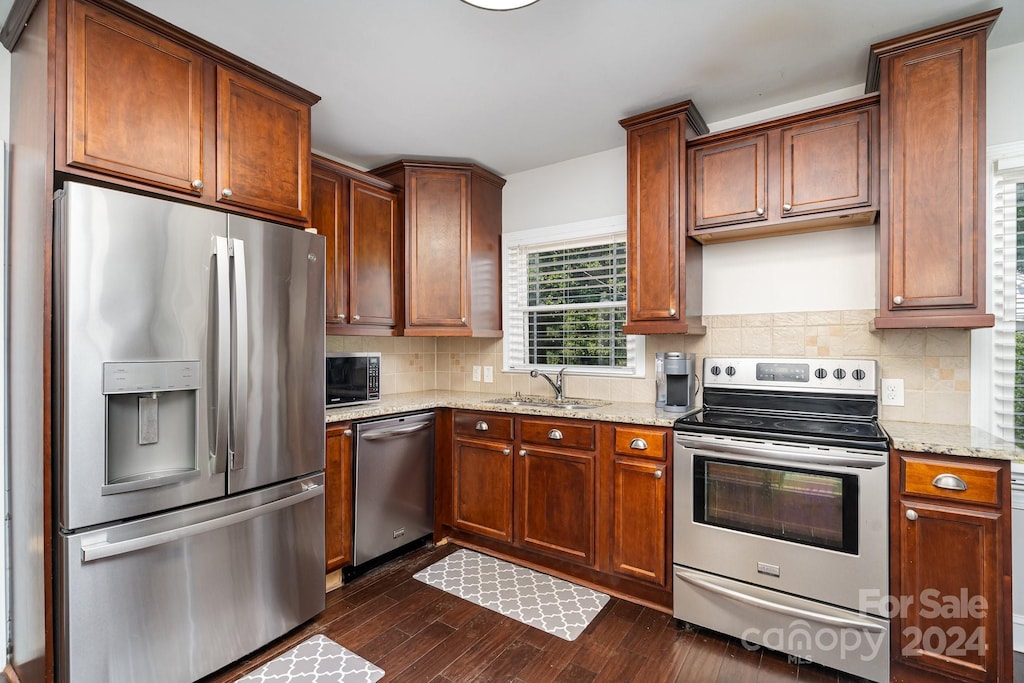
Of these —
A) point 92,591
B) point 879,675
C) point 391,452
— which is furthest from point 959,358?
point 92,591

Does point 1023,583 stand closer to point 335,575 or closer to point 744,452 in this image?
point 744,452

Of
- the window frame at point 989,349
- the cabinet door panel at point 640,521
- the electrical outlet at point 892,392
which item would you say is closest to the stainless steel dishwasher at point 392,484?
the cabinet door panel at point 640,521

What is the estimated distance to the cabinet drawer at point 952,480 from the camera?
179 cm

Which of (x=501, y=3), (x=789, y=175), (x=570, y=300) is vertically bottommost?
(x=570, y=300)

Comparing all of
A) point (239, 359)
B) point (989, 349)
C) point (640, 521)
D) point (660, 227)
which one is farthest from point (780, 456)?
point (239, 359)

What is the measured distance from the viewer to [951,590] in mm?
1833

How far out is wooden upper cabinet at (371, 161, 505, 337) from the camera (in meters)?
3.39

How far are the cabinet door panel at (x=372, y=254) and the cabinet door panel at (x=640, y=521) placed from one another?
1778 mm

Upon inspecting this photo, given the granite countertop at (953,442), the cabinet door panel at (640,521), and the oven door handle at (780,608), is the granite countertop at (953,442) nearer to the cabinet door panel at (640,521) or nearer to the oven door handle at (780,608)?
the oven door handle at (780,608)

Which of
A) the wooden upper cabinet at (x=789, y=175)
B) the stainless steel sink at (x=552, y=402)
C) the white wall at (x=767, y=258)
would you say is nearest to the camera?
the wooden upper cabinet at (x=789, y=175)

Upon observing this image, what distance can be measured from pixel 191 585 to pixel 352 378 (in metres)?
1.41

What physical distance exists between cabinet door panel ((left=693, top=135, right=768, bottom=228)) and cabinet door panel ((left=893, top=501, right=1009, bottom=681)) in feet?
4.84

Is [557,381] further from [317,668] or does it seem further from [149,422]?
[149,422]

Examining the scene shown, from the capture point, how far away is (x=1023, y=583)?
7.23 ft
